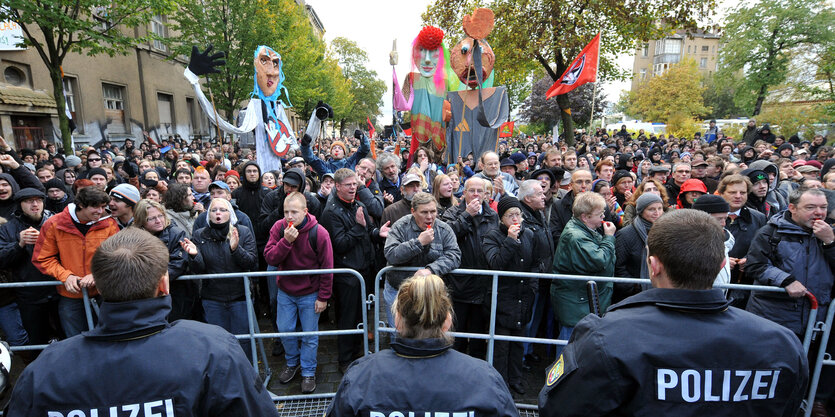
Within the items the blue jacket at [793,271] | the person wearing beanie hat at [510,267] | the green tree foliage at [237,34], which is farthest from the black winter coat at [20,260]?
the green tree foliage at [237,34]

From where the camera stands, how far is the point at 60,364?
4.99 feet

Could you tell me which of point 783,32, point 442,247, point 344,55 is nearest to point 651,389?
point 442,247

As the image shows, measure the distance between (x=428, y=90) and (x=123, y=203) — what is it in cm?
748

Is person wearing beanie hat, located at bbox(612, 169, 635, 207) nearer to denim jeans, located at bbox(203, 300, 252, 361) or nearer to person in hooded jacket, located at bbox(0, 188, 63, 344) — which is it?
denim jeans, located at bbox(203, 300, 252, 361)

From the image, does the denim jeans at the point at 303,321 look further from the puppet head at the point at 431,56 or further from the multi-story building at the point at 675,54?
the multi-story building at the point at 675,54

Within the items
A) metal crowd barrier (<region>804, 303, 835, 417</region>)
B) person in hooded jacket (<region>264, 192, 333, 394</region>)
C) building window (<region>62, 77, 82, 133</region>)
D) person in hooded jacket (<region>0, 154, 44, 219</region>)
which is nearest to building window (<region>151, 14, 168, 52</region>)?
building window (<region>62, 77, 82, 133</region>)

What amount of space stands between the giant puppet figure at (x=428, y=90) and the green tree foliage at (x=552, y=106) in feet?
83.1

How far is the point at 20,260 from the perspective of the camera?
3992 mm

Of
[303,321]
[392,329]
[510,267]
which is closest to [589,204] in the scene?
[510,267]

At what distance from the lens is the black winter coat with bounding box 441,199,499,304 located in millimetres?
3807

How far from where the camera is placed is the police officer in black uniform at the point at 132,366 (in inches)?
59.1

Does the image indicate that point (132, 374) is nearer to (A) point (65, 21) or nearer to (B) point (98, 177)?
(B) point (98, 177)

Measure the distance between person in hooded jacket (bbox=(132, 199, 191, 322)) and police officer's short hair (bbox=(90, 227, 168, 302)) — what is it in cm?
207

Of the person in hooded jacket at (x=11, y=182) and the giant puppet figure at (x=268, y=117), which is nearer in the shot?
the person in hooded jacket at (x=11, y=182)
